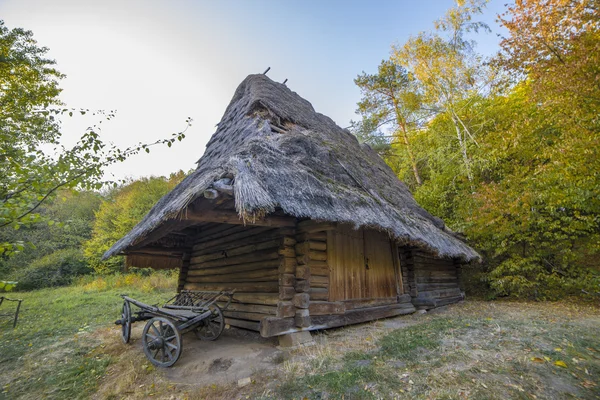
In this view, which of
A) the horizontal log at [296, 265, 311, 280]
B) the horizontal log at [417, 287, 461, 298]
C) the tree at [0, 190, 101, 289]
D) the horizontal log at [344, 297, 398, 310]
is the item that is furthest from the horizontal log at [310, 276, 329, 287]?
the tree at [0, 190, 101, 289]

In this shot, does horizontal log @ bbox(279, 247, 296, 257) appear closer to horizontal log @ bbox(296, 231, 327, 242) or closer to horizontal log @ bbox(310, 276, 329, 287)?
horizontal log @ bbox(296, 231, 327, 242)

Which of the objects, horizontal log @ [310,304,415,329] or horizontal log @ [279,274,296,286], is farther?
horizontal log @ [310,304,415,329]

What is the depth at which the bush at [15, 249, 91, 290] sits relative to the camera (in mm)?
15633

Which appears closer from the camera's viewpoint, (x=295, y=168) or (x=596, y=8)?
(x=295, y=168)

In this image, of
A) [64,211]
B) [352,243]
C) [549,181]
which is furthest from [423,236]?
[64,211]

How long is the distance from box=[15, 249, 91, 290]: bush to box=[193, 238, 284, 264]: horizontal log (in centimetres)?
1526

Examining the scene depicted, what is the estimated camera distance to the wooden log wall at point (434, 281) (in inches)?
289

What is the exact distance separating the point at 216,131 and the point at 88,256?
14.0 metres

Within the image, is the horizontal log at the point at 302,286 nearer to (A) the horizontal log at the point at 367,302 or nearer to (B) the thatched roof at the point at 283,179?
(A) the horizontal log at the point at 367,302

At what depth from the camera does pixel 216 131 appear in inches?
364

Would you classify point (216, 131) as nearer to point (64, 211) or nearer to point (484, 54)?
point (484, 54)

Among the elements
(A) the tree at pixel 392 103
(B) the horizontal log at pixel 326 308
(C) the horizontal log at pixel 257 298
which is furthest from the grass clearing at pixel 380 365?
(A) the tree at pixel 392 103

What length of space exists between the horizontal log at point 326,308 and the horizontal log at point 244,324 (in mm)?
1017

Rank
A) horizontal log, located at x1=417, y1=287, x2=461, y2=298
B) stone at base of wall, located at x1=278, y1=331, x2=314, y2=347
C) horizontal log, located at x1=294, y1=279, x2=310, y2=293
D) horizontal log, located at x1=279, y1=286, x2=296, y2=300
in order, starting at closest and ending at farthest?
stone at base of wall, located at x1=278, y1=331, x2=314, y2=347 < horizontal log, located at x1=279, y1=286, x2=296, y2=300 < horizontal log, located at x1=294, y1=279, x2=310, y2=293 < horizontal log, located at x1=417, y1=287, x2=461, y2=298
